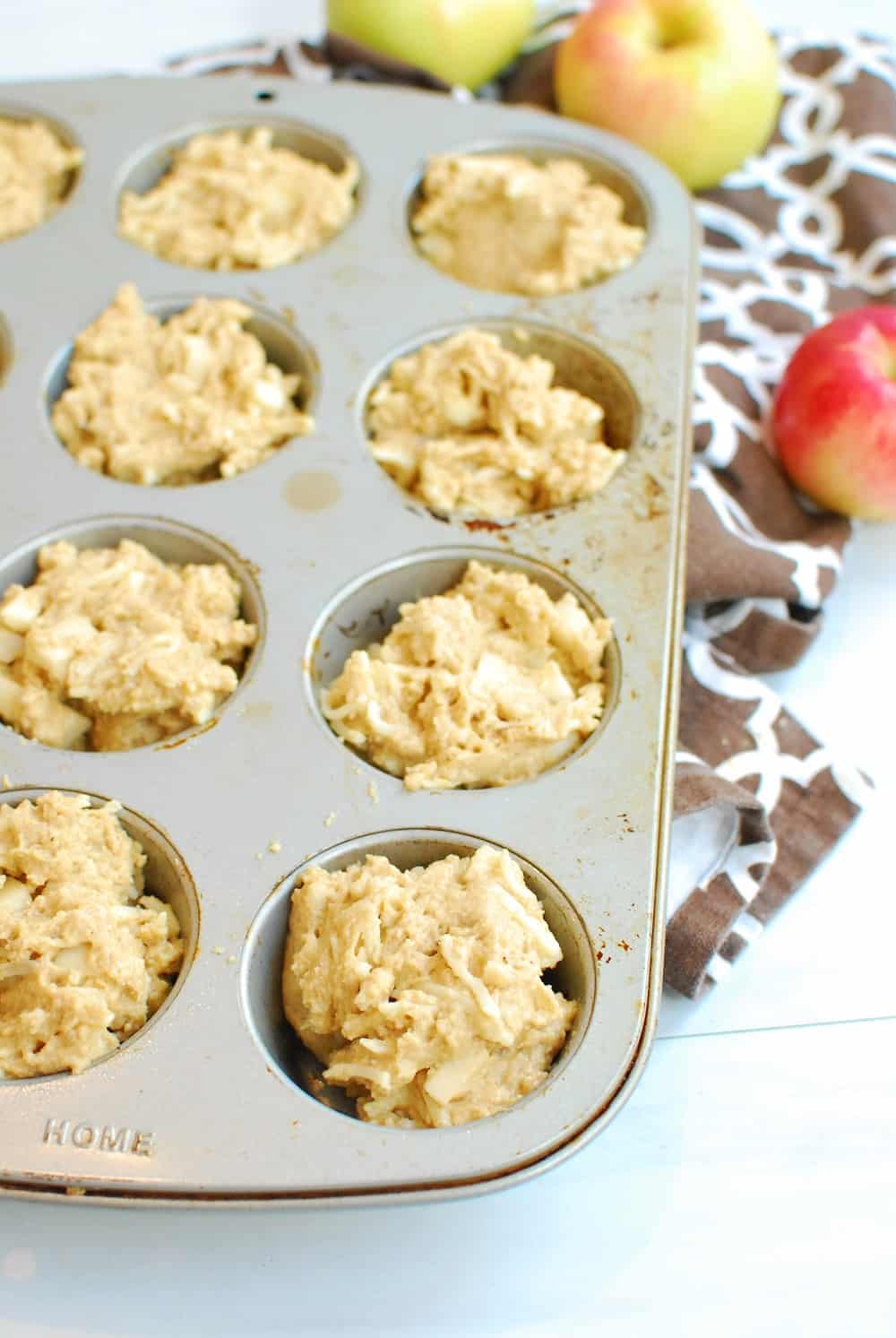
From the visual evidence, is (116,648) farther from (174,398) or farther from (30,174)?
(30,174)

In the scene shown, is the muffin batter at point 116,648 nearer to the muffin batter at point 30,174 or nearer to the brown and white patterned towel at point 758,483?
the brown and white patterned towel at point 758,483

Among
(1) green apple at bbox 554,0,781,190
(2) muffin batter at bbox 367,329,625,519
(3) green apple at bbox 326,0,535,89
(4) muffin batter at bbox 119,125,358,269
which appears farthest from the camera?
(3) green apple at bbox 326,0,535,89

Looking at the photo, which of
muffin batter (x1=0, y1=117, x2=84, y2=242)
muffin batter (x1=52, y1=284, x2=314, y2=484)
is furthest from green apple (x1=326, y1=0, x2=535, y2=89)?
muffin batter (x1=52, y1=284, x2=314, y2=484)

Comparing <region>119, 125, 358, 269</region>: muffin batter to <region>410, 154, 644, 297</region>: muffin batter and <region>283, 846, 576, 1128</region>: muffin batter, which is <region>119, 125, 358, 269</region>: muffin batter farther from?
<region>283, 846, 576, 1128</region>: muffin batter

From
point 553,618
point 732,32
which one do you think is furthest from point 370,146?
point 553,618

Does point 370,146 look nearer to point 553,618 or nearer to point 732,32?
point 732,32

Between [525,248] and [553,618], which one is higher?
[525,248]
